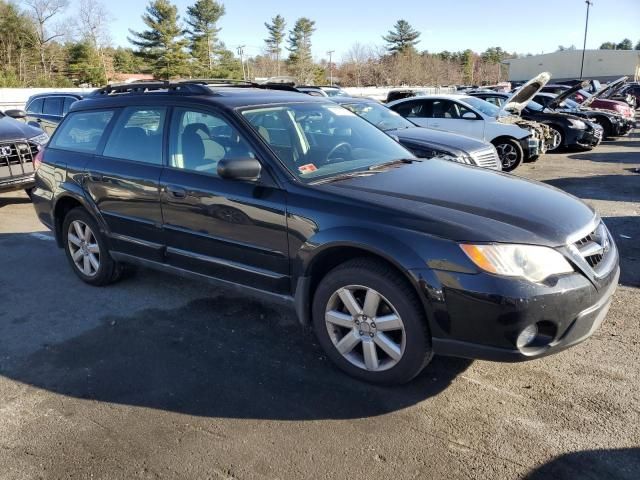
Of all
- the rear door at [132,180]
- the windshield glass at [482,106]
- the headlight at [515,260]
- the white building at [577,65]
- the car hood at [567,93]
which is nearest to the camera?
the headlight at [515,260]

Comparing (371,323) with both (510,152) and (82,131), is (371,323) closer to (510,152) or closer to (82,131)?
(82,131)

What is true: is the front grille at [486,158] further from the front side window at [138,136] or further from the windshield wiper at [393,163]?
Result: the front side window at [138,136]

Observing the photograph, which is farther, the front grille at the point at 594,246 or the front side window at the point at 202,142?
the front side window at the point at 202,142

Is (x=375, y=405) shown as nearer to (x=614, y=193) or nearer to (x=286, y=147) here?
(x=286, y=147)

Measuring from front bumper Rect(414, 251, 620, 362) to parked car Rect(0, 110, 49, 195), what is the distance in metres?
7.31

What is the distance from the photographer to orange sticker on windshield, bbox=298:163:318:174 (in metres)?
3.67

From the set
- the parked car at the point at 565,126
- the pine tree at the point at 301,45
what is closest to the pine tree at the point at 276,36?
the pine tree at the point at 301,45

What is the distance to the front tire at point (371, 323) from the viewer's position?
120 inches

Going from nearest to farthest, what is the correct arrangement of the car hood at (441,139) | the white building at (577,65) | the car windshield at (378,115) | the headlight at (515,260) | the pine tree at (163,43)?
the headlight at (515,260), the car hood at (441,139), the car windshield at (378,115), the pine tree at (163,43), the white building at (577,65)

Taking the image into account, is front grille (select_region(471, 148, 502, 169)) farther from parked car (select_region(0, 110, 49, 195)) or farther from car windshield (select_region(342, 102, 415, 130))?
parked car (select_region(0, 110, 49, 195))

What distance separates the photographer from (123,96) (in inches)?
187

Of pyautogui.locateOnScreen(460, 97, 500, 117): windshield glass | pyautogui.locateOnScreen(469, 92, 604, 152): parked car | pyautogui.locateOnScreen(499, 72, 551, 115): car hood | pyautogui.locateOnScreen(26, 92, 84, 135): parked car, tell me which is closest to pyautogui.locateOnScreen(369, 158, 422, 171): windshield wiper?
pyautogui.locateOnScreen(460, 97, 500, 117): windshield glass

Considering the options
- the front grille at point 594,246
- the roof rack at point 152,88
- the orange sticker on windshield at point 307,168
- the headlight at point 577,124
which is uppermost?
the roof rack at point 152,88

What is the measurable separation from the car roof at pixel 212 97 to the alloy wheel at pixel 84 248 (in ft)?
3.74
